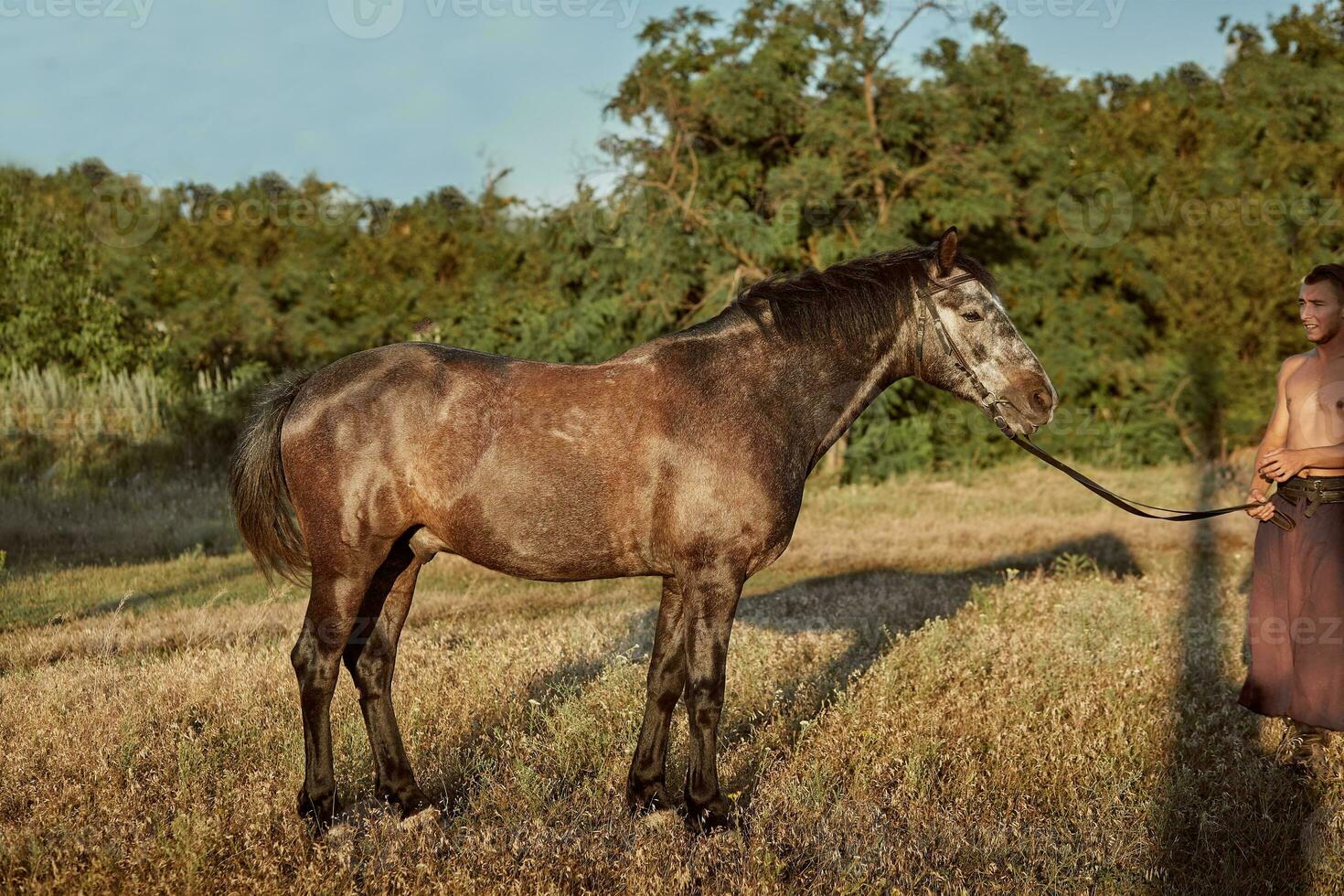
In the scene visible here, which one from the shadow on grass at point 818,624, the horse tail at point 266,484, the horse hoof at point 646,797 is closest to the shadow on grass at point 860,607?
the shadow on grass at point 818,624

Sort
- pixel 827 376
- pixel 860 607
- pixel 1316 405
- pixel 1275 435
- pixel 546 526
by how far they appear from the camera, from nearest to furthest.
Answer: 1. pixel 546 526
2. pixel 827 376
3. pixel 1316 405
4. pixel 1275 435
5. pixel 860 607

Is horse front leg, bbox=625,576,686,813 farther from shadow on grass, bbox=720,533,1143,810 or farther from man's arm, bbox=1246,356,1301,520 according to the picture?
man's arm, bbox=1246,356,1301,520

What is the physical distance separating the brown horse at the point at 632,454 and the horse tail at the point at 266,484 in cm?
2

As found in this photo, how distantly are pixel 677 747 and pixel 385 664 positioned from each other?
5.66 feet

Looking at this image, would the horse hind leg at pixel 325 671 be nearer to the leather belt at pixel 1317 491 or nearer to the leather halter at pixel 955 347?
the leather halter at pixel 955 347

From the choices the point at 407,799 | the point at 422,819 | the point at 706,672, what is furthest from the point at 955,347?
the point at 407,799

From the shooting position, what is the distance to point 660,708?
15.6 feet

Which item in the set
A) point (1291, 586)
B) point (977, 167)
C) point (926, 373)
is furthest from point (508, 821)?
point (977, 167)

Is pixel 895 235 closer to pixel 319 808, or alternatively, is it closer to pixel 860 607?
pixel 860 607

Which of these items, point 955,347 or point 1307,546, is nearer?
point 955,347

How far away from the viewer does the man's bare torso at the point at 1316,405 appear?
204 inches

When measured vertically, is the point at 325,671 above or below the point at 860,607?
above

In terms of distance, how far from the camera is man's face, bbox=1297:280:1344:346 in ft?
16.9

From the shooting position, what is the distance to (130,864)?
150 inches
